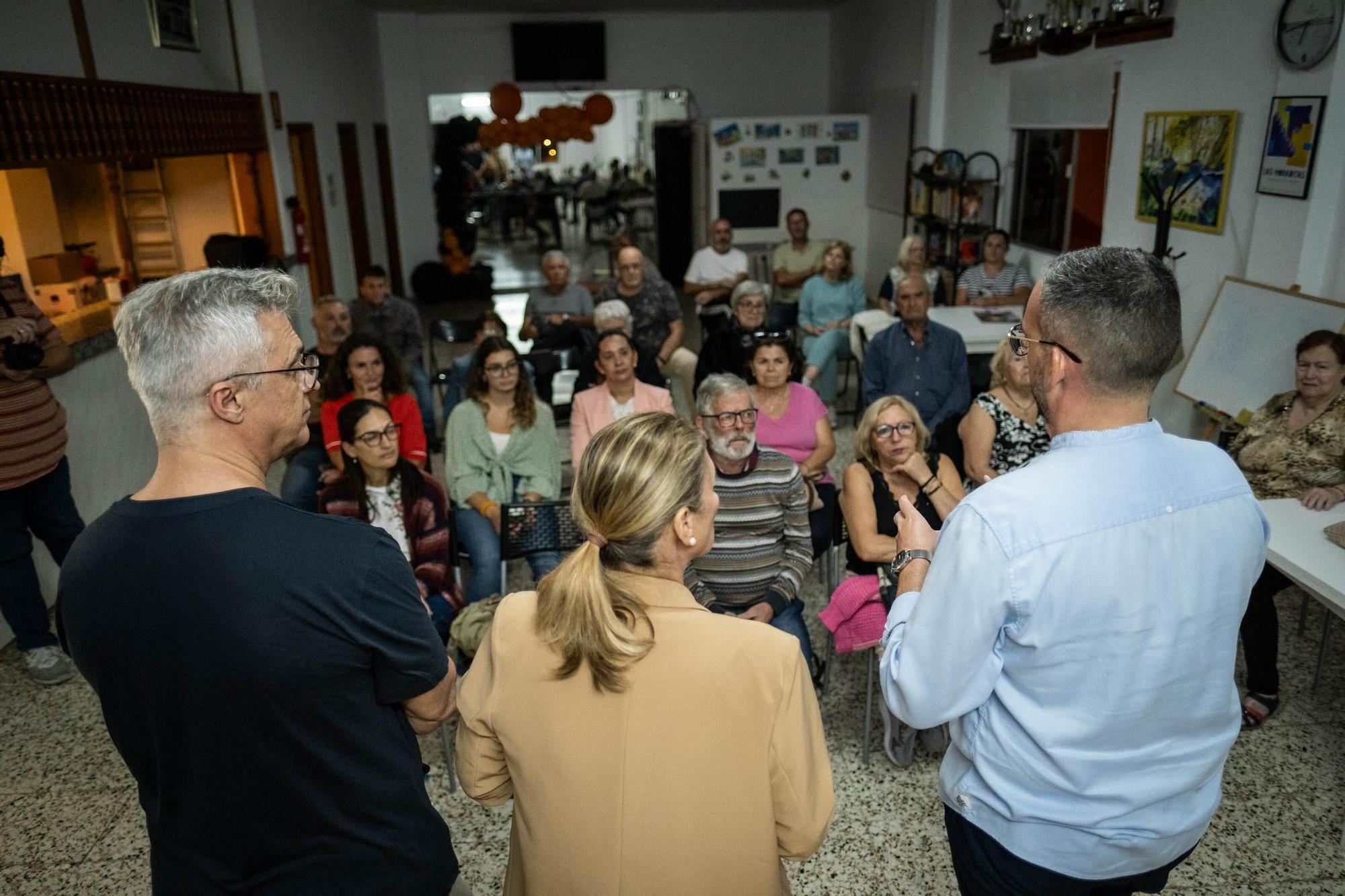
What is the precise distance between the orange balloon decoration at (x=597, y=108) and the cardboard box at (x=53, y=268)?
19.2 ft

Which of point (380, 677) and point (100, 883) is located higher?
point (380, 677)

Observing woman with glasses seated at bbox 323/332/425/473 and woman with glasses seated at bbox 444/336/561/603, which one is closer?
woman with glasses seated at bbox 444/336/561/603

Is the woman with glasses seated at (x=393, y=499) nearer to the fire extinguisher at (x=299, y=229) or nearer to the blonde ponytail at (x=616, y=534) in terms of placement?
the blonde ponytail at (x=616, y=534)

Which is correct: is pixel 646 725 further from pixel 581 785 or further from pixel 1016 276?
pixel 1016 276

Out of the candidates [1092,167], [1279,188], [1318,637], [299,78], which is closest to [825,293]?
[1092,167]

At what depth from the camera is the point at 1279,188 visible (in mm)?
4160

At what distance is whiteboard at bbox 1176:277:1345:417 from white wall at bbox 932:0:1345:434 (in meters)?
0.21

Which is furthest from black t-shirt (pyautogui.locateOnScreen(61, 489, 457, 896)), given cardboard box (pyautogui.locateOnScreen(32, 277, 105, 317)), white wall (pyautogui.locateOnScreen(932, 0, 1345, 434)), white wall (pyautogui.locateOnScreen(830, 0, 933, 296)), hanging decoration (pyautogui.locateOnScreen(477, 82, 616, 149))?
hanging decoration (pyautogui.locateOnScreen(477, 82, 616, 149))

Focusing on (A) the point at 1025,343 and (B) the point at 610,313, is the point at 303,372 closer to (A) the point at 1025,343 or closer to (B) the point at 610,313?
(A) the point at 1025,343

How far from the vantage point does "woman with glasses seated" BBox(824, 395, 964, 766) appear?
3012mm

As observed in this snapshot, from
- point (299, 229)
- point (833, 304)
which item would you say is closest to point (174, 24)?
point (299, 229)

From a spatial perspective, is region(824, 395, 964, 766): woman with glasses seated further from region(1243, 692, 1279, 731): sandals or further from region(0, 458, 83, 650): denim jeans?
region(0, 458, 83, 650): denim jeans

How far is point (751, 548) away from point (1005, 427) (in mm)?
1283

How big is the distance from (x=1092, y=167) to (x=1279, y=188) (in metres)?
1.94
